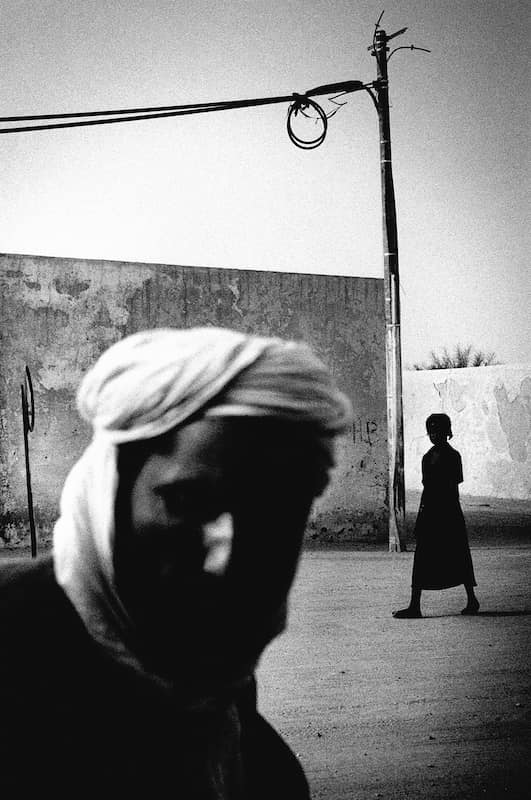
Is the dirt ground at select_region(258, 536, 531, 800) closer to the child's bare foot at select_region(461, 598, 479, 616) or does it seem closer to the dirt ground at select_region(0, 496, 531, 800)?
the dirt ground at select_region(0, 496, 531, 800)

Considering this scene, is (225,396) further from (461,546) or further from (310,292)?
(310,292)

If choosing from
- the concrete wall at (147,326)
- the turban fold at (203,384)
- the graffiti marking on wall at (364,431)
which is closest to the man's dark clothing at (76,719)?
the turban fold at (203,384)

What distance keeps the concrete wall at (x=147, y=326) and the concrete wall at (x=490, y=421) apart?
8971 millimetres

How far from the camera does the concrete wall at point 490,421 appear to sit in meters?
22.9

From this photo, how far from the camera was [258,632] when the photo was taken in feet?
2.84

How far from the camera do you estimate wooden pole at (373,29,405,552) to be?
13.2 m

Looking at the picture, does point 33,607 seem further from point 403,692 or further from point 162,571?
point 403,692

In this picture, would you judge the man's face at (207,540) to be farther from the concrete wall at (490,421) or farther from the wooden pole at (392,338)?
the concrete wall at (490,421)

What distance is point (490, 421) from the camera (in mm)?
23859

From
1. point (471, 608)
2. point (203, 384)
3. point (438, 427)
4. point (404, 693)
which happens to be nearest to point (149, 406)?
point (203, 384)

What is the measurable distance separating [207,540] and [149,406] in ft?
0.44

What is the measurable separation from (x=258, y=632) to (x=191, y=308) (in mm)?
13339

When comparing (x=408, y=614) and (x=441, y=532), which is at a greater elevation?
(x=441, y=532)

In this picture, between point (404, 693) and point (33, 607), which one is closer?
point (33, 607)
